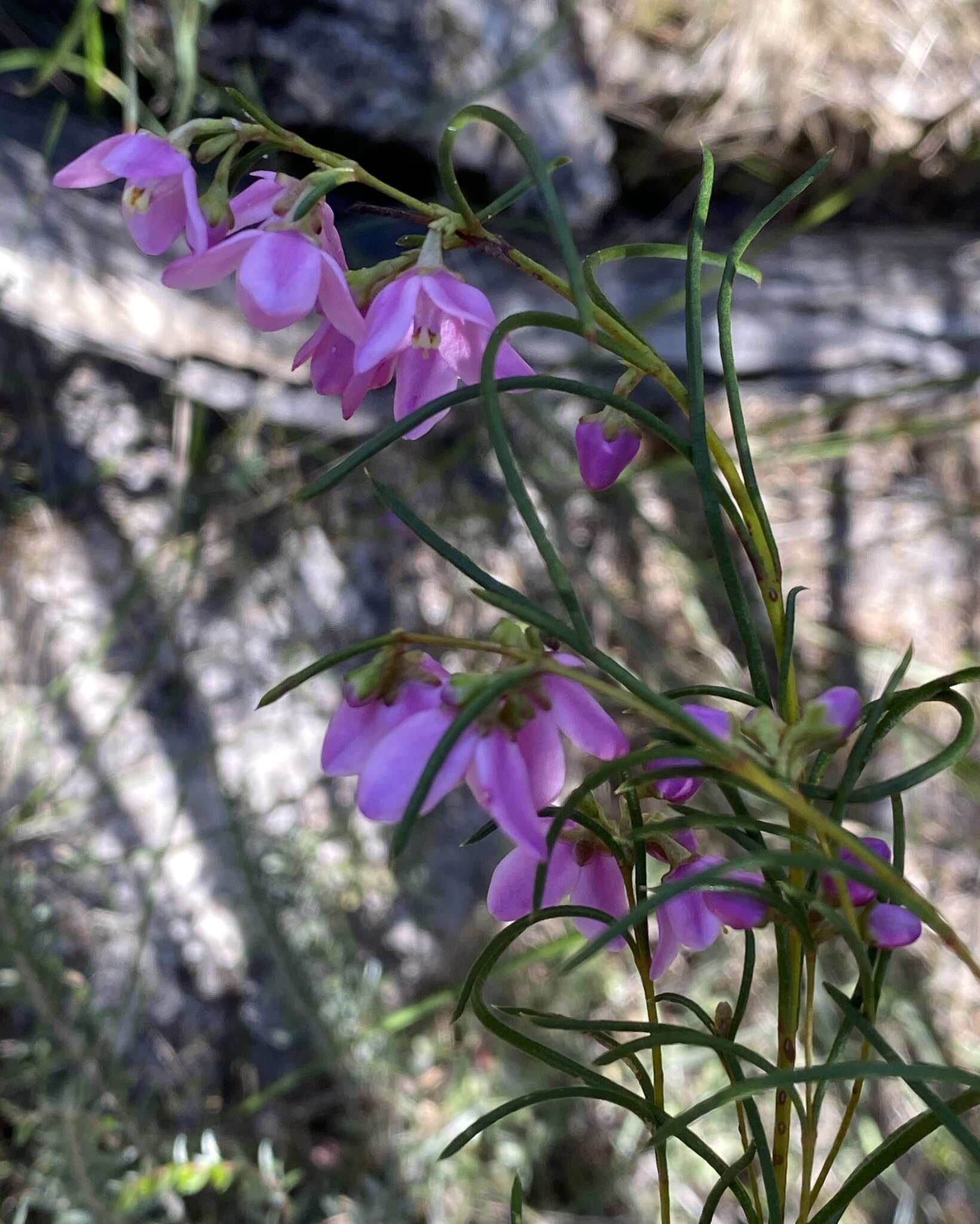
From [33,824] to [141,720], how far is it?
0.21 metres

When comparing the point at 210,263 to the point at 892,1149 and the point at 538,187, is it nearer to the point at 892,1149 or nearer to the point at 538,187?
the point at 538,187

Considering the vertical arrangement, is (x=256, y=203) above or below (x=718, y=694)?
above

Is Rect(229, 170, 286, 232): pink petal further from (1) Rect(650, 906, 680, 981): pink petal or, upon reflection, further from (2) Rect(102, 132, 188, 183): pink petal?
(1) Rect(650, 906, 680, 981): pink petal

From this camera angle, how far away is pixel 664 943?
0.38 meters

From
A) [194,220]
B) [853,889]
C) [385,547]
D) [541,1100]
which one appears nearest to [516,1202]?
[541,1100]

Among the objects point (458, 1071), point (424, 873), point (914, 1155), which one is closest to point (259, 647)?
point (424, 873)

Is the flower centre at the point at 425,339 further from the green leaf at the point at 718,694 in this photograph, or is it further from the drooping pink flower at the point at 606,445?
the green leaf at the point at 718,694

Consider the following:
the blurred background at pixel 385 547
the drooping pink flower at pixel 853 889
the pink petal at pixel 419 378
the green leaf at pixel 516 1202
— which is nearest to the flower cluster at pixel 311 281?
the pink petal at pixel 419 378

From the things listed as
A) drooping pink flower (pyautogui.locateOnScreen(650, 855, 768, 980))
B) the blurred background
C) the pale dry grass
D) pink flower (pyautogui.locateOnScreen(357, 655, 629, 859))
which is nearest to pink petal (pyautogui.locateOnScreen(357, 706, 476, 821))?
pink flower (pyautogui.locateOnScreen(357, 655, 629, 859))

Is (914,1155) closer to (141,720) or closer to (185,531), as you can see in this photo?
(141,720)

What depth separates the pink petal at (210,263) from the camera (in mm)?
368

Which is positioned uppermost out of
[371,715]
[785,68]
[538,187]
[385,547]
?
[785,68]

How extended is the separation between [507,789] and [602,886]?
0.09m

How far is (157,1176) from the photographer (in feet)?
2.85
